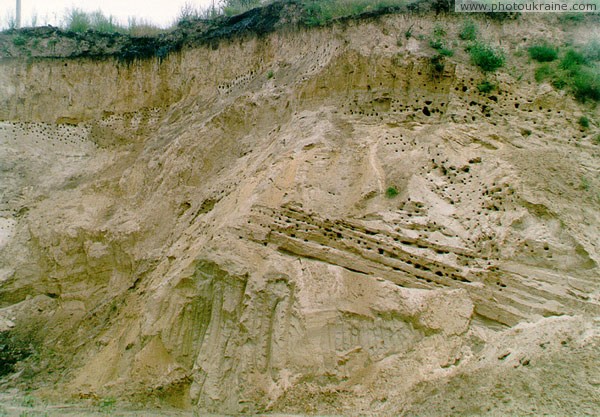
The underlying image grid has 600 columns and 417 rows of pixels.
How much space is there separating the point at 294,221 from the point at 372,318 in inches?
85.1

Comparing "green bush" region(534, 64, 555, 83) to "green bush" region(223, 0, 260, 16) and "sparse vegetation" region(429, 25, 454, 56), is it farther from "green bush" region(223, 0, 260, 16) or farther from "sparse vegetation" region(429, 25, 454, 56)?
"green bush" region(223, 0, 260, 16)

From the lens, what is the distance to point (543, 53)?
1252cm

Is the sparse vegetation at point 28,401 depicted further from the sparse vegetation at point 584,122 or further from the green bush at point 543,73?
the green bush at point 543,73

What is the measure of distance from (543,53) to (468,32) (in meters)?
1.56

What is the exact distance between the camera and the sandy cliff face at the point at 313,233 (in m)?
8.80

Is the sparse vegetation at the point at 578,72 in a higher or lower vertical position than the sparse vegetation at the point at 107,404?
higher

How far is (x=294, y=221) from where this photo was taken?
33.5ft

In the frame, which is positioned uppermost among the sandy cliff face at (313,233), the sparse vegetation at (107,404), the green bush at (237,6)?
the green bush at (237,6)

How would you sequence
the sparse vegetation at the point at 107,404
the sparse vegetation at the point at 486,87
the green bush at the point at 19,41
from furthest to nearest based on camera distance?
1. the green bush at the point at 19,41
2. the sparse vegetation at the point at 486,87
3. the sparse vegetation at the point at 107,404

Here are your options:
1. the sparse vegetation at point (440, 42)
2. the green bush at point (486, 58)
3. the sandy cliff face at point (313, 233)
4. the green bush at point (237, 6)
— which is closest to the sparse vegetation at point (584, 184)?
the sandy cliff face at point (313, 233)

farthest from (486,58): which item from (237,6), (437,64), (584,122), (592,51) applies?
(237,6)

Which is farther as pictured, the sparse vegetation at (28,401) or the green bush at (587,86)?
the green bush at (587,86)

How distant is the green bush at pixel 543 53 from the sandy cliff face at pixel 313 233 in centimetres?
45

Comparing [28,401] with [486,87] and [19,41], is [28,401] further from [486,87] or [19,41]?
[19,41]
